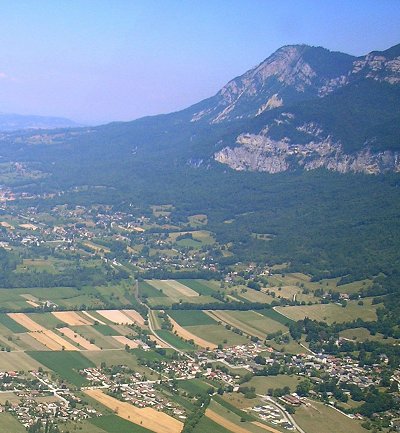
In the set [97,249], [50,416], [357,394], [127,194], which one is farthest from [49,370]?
[127,194]

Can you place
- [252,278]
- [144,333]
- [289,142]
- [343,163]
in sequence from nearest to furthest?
[144,333]
[252,278]
[343,163]
[289,142]

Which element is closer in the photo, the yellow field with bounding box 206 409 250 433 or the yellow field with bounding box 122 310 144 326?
the yellow field with bounding box 206 409 250 433

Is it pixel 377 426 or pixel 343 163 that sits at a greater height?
pixel 343 163

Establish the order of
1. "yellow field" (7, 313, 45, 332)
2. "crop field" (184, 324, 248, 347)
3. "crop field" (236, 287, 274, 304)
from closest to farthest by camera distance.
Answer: "crop field" (184, 324, 248, 347) → "yellow field" (7, 313, 45, 332) → "crop field" (236, 287, 274, 304)

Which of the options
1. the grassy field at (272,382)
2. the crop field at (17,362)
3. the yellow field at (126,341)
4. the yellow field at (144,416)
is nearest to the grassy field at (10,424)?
the yellow field at (144,416)

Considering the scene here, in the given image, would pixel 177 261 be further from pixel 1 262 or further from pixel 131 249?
pixel 1 262

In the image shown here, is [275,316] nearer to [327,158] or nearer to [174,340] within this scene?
[174,340]

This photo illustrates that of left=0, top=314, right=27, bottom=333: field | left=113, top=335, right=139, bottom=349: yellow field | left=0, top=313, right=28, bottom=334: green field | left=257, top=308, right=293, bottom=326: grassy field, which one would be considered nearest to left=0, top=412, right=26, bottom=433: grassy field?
left=113, top=335, right=139, bottom=349: yellow field

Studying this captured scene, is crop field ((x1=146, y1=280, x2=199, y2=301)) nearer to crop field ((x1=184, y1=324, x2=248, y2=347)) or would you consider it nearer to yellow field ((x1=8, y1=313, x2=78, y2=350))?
crop field ((x1=184, y1=324, x2=248, y2=347))
